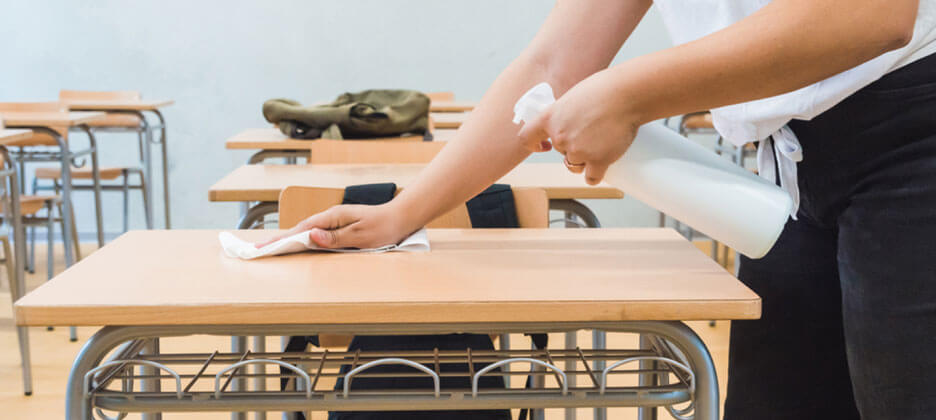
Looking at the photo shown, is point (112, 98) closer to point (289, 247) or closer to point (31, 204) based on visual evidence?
point (31, 204)

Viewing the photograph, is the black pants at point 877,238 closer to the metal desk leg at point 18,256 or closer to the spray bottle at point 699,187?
the spray bottle at point 699,187

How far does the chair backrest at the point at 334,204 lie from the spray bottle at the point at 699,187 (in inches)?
27.0

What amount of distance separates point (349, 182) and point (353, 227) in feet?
2.84

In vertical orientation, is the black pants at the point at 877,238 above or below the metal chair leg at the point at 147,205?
above

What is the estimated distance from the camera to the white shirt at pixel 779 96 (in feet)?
2.21

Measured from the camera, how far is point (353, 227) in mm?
984

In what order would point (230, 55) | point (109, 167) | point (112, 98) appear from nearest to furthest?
point (109, 167) < point (112, 98) < point (230, 55)

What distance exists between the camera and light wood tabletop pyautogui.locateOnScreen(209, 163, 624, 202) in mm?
1764

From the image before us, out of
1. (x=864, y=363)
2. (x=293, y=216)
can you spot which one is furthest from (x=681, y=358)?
(x=293, y=216)

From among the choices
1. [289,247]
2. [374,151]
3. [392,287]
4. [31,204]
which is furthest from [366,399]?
[31,204]

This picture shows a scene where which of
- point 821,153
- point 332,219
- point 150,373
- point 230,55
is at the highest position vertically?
point 230,55

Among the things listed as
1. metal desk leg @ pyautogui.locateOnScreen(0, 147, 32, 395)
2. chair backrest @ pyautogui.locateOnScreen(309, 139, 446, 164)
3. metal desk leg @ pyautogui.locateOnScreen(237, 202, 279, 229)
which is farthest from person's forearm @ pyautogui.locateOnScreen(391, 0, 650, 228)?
metal desk leg @ pyautogui.locateOnScreen(0, 147, 32, 395)

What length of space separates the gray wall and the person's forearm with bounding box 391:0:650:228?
3.92m

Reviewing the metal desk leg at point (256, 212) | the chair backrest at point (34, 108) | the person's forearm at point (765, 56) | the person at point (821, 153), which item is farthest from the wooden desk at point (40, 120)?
the person's forearm at point (765, 56)
